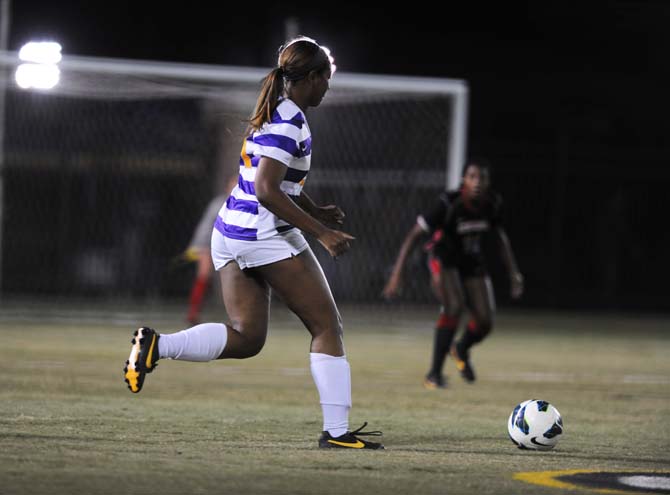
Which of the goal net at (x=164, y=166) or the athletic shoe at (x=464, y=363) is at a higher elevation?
the goal net at (x=164, y=166)

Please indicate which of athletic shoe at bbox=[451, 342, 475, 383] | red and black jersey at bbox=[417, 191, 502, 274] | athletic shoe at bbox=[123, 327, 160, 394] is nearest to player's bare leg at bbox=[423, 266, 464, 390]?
red and black jersey at bbox=[417, 191, 502, 274]

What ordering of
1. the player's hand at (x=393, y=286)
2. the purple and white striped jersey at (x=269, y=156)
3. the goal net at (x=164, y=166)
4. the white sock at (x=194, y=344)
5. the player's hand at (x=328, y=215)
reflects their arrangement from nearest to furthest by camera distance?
the purple and white striped jersey at (x=269, y=156)
the white sock at (x=194, y=344)
the player's hand at (x=328, y=215)
the player's hand at (x=393, y=286)
the goal net at (x=164, y=166)

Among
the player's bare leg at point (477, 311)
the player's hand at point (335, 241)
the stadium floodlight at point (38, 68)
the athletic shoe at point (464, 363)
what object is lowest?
the player's hand at point (335, 241)

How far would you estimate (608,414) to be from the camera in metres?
8.82

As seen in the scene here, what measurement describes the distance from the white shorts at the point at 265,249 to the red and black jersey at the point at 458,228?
186 inches

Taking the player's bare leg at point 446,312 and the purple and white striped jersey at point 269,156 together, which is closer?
the purple and white striped jersey at point 269,156

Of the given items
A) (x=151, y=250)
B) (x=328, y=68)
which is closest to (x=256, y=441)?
(x=328, y=68)

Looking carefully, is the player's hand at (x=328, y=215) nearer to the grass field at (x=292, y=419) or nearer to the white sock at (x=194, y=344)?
the white sock at (x=194, y=344)

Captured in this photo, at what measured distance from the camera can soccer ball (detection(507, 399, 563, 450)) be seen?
21.7 ft

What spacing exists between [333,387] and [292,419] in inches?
61.7

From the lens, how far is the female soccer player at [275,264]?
6117 millimetres

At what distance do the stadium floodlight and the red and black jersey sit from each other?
Result: 824 cm

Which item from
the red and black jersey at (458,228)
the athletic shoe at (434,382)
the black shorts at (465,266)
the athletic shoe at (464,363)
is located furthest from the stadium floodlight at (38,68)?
the athletic shoe at (434,382)

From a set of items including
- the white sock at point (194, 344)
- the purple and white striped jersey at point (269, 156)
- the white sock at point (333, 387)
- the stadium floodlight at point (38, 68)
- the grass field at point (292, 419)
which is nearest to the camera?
the grass field at point (292, 419)
